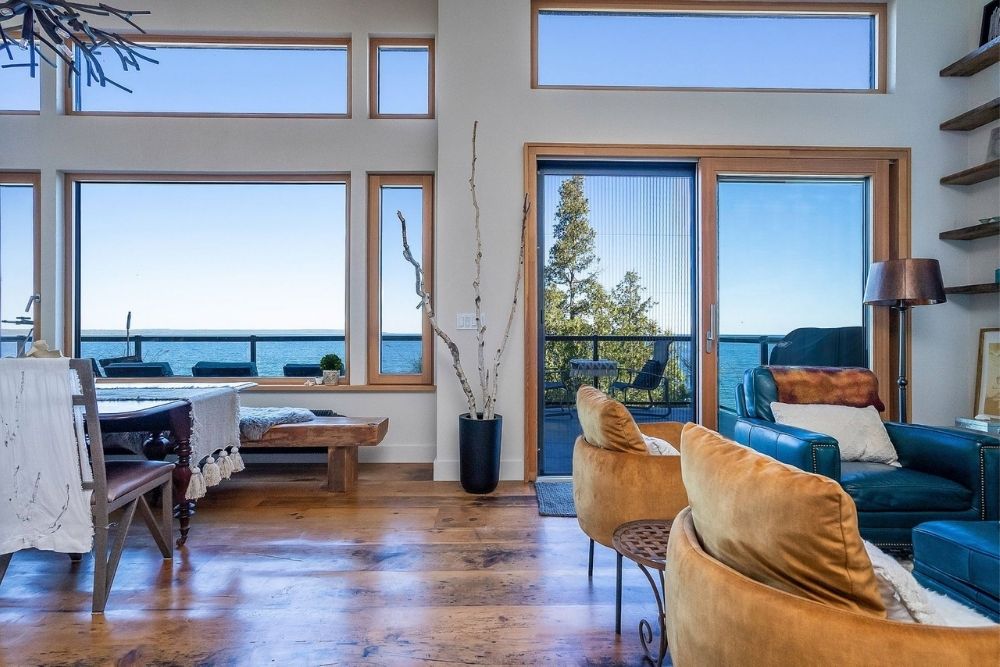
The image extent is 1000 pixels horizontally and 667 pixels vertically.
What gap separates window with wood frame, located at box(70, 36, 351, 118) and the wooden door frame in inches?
75.7

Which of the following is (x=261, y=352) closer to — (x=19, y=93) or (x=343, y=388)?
(x=343, y=388)

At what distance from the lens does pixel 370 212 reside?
4.05 meters

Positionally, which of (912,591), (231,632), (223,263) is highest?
(223,263)

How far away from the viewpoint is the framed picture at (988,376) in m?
3.36

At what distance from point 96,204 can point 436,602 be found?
4476 mm

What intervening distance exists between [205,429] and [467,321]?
5.90ft

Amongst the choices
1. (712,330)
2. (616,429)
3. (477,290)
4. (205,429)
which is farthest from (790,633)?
(712,330)

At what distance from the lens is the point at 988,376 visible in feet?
11.2

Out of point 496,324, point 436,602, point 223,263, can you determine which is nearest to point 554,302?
point 496,324

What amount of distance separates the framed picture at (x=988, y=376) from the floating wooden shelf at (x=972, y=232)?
69 cm

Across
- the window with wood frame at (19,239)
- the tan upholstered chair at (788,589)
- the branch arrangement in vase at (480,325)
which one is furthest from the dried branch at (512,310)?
the window with wood frame at (19,239)

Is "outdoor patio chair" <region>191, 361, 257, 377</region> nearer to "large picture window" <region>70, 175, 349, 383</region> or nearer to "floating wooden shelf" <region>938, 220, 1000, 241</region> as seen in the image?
"large picture window" <region>70, 175, 349, 383</region>

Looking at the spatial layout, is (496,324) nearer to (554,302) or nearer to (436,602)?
(554,302)

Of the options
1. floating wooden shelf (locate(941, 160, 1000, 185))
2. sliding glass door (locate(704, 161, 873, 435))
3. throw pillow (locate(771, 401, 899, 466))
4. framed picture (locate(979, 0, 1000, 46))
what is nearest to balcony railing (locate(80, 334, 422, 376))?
sliding glass door (locate(704, 161, 873, 435))
